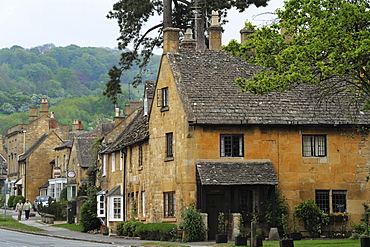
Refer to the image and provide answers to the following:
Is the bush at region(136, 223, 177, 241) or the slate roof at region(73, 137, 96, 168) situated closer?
the bush at region(136, 223, 177, 241)

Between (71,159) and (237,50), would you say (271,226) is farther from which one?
(71,159)

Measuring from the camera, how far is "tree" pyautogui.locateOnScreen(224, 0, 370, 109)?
24109mm

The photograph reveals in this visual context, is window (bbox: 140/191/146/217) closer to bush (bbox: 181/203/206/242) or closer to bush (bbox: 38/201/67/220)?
bush (bbox: 181/203/206/242)

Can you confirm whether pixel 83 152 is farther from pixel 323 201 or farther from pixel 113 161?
pixel 323 201

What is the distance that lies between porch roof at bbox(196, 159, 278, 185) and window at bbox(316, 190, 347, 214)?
306 cm

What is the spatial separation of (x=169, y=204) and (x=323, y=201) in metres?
7.95

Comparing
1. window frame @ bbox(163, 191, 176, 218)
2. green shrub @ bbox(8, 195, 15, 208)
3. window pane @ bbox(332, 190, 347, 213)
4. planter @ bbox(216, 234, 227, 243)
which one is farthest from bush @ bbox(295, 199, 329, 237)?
green shrub @ bbox(8, 195, 15, 208)

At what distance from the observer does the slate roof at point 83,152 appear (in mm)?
67000

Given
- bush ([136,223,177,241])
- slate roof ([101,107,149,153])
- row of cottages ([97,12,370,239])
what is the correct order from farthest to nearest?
slate roof ([101,107,149,153])
bush ([136,223,177,241])
row of cottages ([97,12,370,239])

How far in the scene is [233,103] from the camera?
1417 inches

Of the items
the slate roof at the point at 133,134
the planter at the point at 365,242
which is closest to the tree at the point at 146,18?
the slate roof at the point at 133,134

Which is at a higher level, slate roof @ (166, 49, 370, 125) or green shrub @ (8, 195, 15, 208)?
slate roof @ (166, 49, 370, 125)

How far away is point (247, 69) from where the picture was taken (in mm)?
38969

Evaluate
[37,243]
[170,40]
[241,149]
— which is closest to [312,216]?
[241,149]
